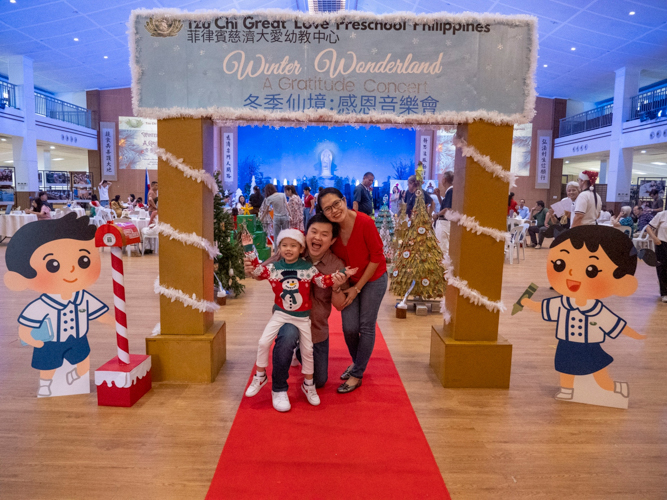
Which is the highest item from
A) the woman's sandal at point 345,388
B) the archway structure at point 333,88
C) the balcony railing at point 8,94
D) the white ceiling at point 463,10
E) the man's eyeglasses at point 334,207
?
the white ceiling at point 463,10

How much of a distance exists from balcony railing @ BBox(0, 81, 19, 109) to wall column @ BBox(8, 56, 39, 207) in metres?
0.20

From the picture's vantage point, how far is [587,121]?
53.6 feet

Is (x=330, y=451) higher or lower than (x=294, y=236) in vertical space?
lower

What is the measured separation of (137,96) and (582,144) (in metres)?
17.0

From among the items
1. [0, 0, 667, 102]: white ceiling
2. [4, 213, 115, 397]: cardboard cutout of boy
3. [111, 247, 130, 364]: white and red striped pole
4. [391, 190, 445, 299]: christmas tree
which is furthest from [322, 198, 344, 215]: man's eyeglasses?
[0, 0, 667, 102]: white ceiling

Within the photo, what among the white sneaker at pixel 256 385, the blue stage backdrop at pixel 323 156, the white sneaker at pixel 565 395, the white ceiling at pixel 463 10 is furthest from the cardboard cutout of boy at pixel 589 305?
the blue stage backdrop at pixel 323 156

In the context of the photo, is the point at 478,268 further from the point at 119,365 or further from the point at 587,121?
the point at 587,121

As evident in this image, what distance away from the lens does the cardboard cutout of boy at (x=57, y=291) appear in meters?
2.82

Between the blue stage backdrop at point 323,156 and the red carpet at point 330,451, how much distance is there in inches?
658

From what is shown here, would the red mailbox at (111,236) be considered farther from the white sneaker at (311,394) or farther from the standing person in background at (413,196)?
the standing person in background at (413,196)

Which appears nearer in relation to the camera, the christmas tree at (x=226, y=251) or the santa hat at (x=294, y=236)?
the santa hat at (x=294, y=236)

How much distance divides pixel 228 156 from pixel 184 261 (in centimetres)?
1669

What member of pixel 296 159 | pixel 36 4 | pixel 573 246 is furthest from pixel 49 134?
pixel 573 246

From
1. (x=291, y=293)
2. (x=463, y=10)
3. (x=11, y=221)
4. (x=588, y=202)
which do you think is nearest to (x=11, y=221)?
(x=11, y=221)
